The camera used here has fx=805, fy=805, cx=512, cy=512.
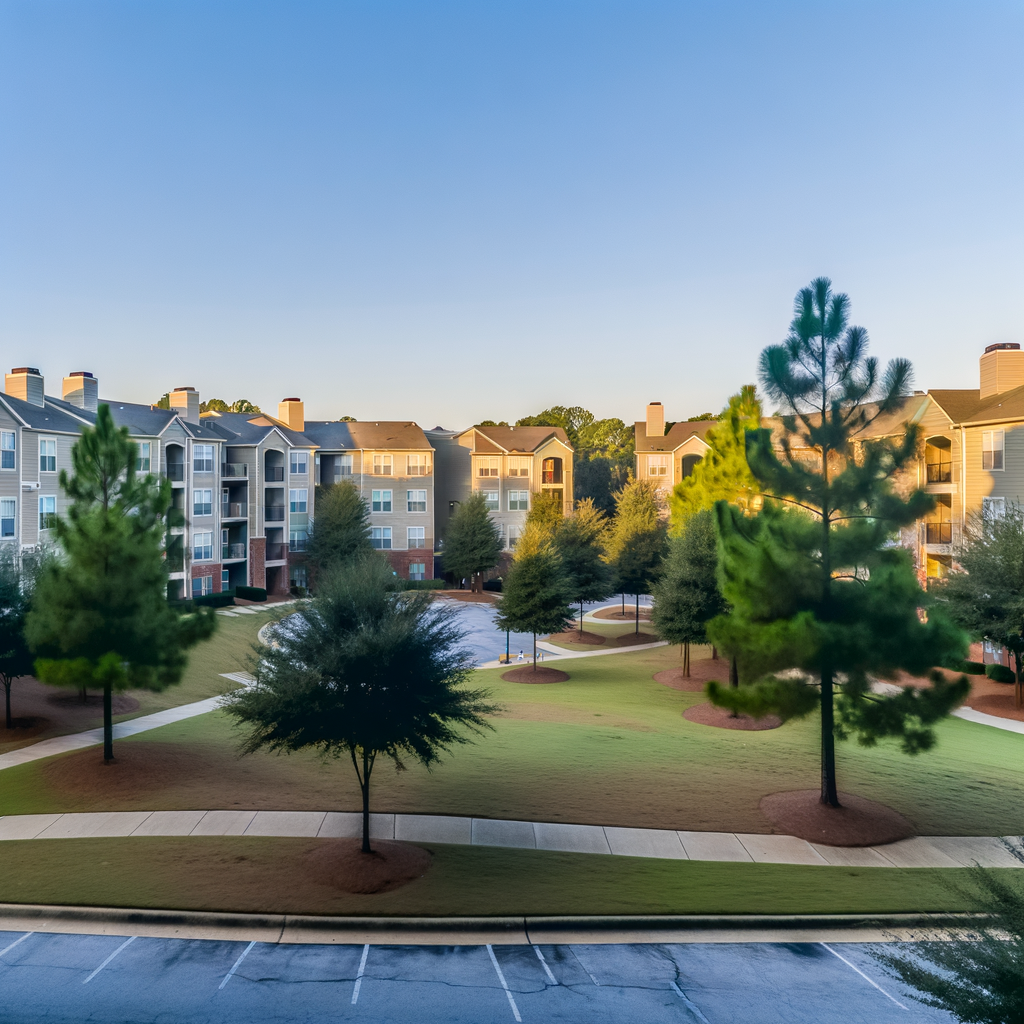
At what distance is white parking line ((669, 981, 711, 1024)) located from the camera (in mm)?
10023

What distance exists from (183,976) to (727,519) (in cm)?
1253

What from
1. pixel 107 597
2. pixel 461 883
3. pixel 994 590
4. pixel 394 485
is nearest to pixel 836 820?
pixel 461 883

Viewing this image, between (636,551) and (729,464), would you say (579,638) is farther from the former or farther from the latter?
(729,464)

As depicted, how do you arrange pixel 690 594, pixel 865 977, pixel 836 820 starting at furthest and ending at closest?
pixel 690 594 < pixel 836 820 < pixel 865 977

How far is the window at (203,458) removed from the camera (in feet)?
170

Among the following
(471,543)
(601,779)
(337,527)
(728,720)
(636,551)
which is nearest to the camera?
(601,779)

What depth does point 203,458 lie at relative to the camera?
172 ft

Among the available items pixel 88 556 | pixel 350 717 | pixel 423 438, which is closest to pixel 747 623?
pixel 350 717

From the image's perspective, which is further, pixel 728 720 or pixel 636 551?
pixel 636 551

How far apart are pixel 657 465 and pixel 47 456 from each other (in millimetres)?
45173

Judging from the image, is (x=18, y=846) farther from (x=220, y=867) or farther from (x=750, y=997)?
(x=750, y=997)

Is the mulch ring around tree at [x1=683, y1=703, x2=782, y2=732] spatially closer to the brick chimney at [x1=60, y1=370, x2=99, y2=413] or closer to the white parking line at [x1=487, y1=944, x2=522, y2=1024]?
the white parking line at [x1=487, y1=944, x2=522, y2=1024]

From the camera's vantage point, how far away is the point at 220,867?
1399 cm

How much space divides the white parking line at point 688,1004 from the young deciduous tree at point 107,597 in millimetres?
14211
